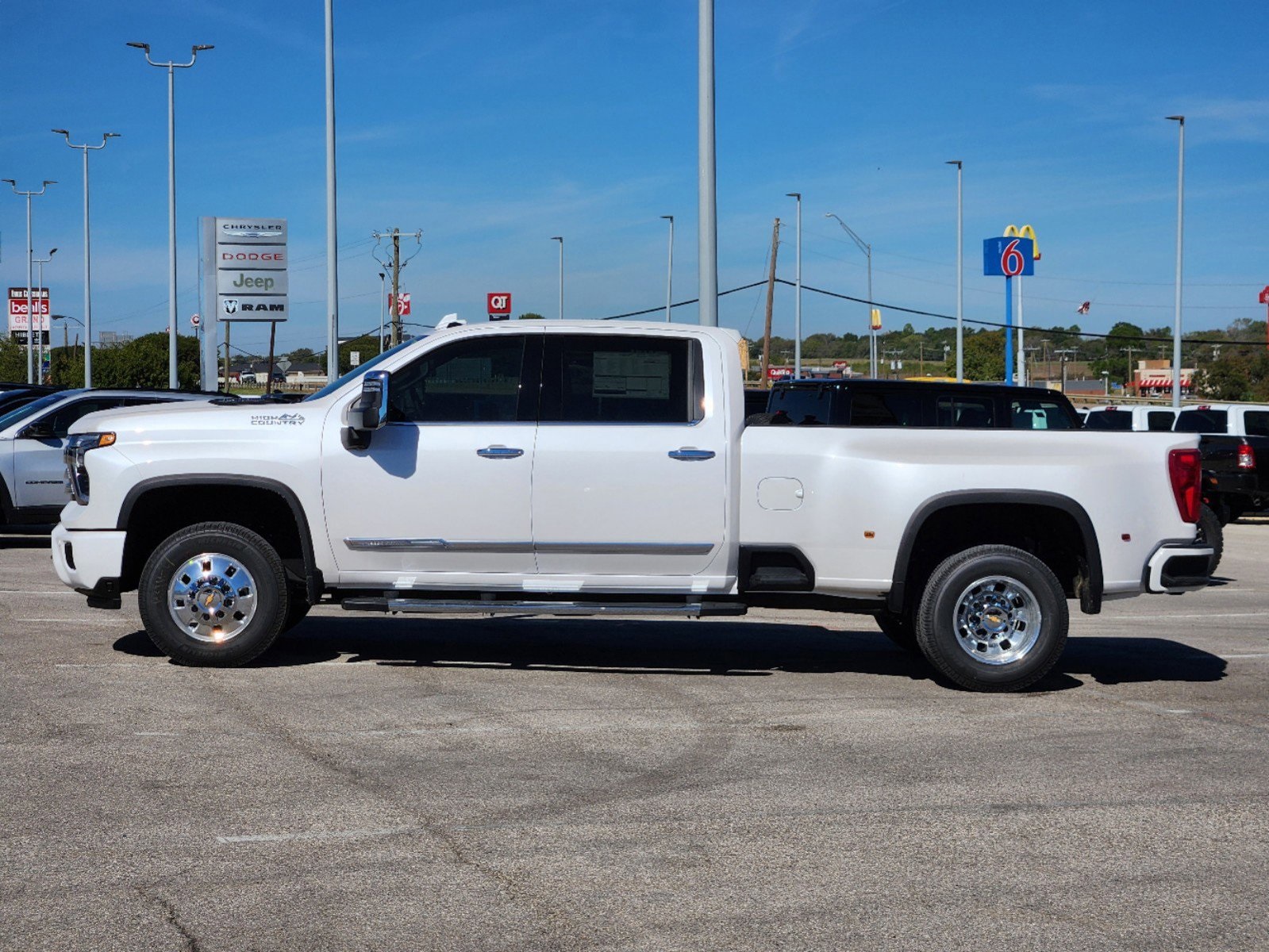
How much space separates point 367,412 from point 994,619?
388cm

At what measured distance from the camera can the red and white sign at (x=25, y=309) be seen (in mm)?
69562

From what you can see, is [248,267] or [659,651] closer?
[659,651]

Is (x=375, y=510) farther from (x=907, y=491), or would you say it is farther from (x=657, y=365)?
(x=907, y=491)

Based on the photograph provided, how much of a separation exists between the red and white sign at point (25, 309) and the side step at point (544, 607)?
64167mm

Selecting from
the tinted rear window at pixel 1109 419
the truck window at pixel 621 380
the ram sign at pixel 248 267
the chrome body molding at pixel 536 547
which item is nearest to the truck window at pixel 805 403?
the truck window at pixel 621 380

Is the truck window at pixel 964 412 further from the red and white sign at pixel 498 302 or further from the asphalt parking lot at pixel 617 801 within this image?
the red and white sign at pixel 498 302

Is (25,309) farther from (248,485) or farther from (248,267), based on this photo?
(248,485)

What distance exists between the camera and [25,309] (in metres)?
73.1

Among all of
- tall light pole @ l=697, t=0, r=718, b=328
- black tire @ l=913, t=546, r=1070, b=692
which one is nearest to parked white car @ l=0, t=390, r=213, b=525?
tall light pole @ l=697, t=0, r=718, b=328

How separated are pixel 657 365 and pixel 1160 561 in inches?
125

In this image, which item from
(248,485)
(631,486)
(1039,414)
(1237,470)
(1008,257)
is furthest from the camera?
(1008,257)

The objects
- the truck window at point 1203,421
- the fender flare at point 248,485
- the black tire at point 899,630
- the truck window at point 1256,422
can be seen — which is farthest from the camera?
the truck window at point 1203,421

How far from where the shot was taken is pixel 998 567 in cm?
836

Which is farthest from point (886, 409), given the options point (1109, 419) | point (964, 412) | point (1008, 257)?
point (1008, 257)
